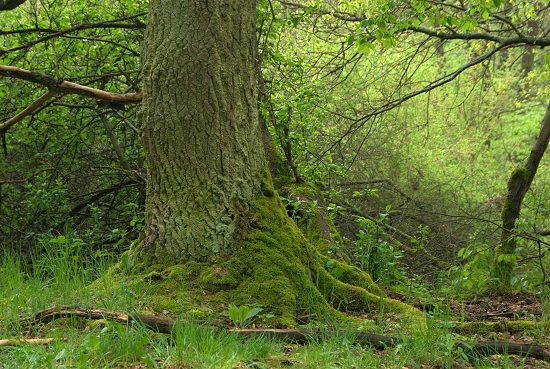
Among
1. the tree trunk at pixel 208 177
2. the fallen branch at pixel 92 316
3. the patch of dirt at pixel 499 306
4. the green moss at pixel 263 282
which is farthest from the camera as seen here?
the patch of dirt at pixel 499 306

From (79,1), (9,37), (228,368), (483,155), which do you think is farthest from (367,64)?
(228,368)

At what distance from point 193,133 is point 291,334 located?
1.73m

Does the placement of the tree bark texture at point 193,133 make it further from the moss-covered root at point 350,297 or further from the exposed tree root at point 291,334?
the exposed tree root at point 291,334

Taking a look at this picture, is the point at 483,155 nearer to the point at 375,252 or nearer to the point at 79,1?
the point at 375,252

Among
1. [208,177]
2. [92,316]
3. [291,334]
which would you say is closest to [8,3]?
[208,177]

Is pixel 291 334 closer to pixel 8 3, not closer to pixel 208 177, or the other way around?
pixel 208 177

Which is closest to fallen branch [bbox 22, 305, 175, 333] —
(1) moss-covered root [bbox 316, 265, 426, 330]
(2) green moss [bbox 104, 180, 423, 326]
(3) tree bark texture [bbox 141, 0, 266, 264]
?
(2) green moss [bbox 104, 180, 423, 326]

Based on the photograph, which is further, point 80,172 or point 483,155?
point 483,155

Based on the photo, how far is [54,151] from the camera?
8203mm

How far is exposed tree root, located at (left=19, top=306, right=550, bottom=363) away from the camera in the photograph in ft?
11.1

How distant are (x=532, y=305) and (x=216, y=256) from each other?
359cm

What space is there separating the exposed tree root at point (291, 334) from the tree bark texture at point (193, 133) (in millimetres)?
980

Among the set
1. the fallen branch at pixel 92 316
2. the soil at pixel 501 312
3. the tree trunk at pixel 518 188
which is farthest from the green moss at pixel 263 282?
the tree trunk at pixel 518 188

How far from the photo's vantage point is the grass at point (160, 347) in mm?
2736
